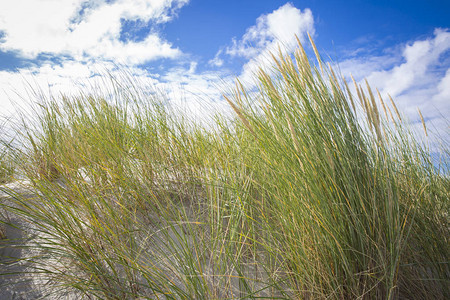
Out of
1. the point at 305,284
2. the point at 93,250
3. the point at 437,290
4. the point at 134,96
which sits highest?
the point at 134,96

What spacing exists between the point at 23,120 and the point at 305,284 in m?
3.34

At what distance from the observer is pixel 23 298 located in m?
1.44

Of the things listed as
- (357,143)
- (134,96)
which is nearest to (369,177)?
(357,143)

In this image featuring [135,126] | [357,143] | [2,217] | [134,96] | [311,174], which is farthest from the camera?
[134,96]

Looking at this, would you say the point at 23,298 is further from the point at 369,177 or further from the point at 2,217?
the point at 369,177

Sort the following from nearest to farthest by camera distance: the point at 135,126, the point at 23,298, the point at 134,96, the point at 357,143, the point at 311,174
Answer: the point at 311,174
the point at 357,143
the point at 23,298
the point at 135,126
the point at 134,96

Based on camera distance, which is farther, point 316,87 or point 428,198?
point 428,198

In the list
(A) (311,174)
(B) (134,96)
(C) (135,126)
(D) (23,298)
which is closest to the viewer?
(A) (311,174)

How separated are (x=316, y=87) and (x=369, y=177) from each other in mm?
510

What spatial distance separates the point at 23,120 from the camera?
288 cm

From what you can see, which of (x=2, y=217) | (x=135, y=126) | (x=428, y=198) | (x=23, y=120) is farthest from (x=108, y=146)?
(x=428, y=198)

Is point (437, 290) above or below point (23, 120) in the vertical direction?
below

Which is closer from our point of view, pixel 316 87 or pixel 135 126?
pixel 316 87

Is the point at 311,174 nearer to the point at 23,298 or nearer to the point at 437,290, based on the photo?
the point at 437,290
